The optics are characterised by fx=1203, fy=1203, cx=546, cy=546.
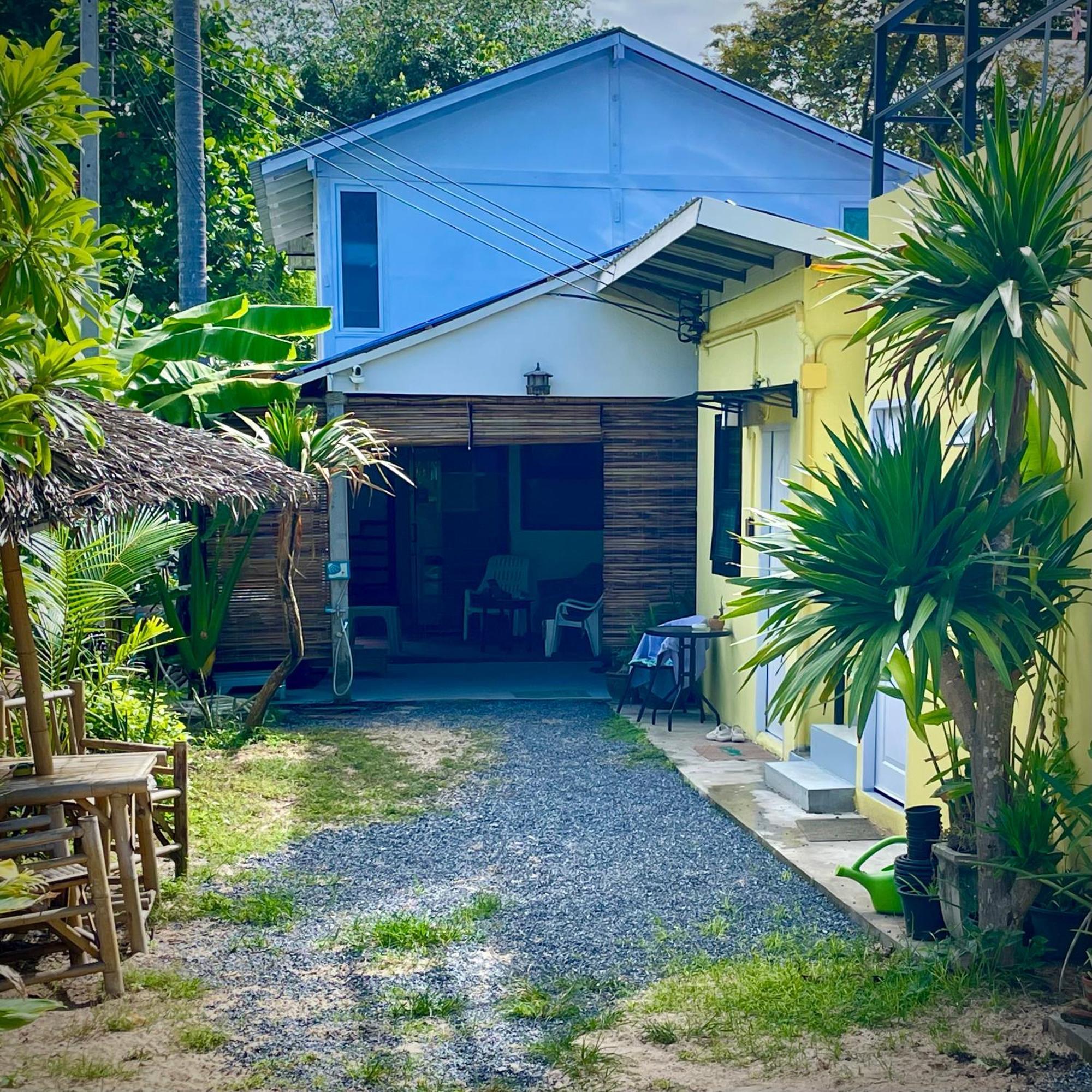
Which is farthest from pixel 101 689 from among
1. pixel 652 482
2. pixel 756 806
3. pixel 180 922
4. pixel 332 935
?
pixel 652 482

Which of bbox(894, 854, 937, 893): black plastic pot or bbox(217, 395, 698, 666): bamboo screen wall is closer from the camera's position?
Answer: bbox(894, 854, 937, 893): black plastic pot

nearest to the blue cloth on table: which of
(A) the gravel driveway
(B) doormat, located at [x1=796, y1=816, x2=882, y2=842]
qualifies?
(A) the gravel driveway

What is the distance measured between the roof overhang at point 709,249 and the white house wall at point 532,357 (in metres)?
0.42

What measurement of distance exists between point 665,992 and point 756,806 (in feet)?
9.88

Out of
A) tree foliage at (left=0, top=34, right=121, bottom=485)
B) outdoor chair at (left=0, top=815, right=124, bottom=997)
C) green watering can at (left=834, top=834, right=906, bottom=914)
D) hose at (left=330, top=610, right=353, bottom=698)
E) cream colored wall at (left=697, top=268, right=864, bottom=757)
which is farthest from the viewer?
hose at (left=330, top=610, right=353, bottom=698)

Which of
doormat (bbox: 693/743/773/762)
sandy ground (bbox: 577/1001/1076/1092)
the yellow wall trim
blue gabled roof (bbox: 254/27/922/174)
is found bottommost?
sandy ground (bbox: 577/1001/1076/1092)

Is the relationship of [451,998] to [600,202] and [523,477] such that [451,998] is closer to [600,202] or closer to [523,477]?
[523,477]

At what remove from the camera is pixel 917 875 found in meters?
5.42

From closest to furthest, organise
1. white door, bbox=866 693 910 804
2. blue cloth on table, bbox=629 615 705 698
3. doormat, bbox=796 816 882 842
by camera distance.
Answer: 1. doormat, bbox=796 816 882 842
2. white door, bbox=866 693 910 804
3. blue cloth on table, bbox=629 615 705 698

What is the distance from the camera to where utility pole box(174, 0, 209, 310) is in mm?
10977

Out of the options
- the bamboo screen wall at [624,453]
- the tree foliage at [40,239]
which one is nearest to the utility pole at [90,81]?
the bamboo screen wall at [624,453]

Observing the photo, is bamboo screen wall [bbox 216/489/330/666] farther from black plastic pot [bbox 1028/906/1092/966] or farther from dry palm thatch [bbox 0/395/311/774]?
black plastic pot [bbox 1028/906/1092/966]

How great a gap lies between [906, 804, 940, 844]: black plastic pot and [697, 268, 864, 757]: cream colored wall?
4.88 ft

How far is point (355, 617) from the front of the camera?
14.1 meters
